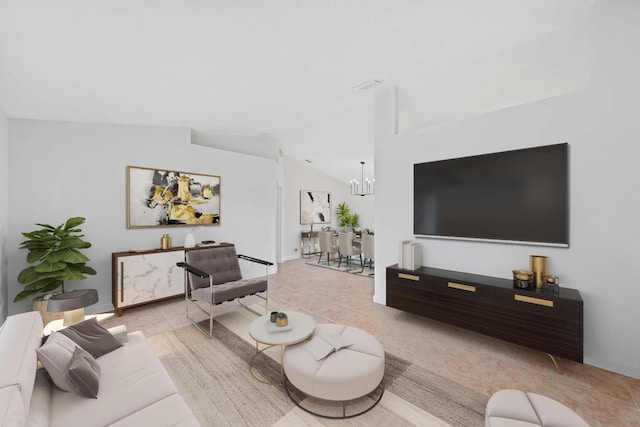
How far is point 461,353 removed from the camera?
2.57 m

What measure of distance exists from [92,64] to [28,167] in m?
1.95

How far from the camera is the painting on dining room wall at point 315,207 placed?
8.17m

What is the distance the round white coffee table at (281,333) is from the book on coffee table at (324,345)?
75mm

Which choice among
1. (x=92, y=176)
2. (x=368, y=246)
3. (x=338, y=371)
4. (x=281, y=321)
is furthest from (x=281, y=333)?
(x=368, y=246)

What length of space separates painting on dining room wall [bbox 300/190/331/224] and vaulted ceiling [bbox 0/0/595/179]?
452 cm

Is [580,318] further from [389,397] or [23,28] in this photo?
[23,28]

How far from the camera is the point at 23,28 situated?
181cm

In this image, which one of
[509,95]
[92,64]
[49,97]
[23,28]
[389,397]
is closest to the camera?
[23,28]

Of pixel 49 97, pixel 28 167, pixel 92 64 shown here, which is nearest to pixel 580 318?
pixel 92 64

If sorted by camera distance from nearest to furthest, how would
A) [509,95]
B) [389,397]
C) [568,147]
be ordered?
[389,397] < [568,147] < [509,95]

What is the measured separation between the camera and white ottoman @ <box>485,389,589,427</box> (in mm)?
1293

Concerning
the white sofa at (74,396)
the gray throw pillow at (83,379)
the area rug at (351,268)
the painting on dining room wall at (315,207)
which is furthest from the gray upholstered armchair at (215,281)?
the painting on dining room wall at (315,207)

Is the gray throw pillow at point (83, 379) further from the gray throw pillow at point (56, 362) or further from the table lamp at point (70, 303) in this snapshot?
the table lamp at point (70, 303)

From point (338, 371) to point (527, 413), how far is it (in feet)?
3.42
